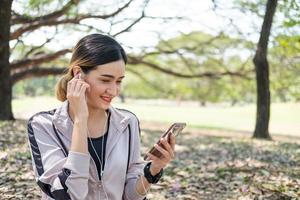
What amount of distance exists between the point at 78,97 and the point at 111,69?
0.81 ft

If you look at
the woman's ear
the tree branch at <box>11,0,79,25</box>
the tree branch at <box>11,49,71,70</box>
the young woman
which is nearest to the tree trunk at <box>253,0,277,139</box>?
the tree branch at <box>11,0,79,25</box>

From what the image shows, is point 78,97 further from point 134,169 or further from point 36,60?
point 36,60

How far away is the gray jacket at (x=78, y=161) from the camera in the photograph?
2.32 metres

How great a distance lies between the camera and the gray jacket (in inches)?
91.4

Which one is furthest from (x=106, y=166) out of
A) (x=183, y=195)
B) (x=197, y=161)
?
(x=197, y=161)

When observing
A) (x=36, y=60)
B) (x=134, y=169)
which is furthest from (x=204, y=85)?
(x=134, y=169)

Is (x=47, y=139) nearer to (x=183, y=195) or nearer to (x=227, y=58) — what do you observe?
(x=183, y=195)

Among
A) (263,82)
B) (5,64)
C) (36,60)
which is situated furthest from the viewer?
(36,60)

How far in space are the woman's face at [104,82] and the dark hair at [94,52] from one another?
28 millimetres

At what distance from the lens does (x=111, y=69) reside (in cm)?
251

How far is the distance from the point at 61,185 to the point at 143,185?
0.51 metres

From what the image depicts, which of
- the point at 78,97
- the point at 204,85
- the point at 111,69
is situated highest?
the point at 111,69

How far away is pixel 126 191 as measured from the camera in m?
2.69

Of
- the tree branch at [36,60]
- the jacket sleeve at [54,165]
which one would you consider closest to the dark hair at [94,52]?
the jacket sleeve at [54,165]
